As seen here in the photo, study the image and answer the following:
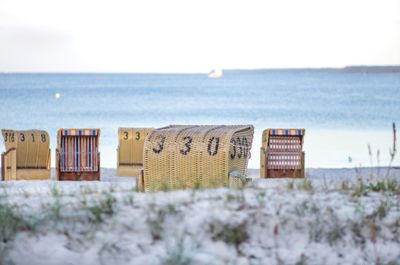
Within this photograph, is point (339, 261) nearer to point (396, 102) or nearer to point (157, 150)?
point (157, 150)

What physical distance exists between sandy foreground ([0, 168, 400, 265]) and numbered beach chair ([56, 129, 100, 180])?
290 inches

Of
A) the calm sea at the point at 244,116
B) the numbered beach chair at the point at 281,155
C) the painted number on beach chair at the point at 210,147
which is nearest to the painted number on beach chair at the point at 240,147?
the painted number on beach chair at the point at 210,147

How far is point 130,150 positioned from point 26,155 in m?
1.57

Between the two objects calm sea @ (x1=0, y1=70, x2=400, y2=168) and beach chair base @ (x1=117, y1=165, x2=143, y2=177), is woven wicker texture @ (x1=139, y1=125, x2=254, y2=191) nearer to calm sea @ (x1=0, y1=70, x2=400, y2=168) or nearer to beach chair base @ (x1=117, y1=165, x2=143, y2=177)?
beach chair base @ (x1=117, y1=165, x2=143, y2=177)

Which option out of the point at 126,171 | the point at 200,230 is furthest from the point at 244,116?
the point at 200,230

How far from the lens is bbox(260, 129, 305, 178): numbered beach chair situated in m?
13.5

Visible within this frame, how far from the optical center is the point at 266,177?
13.6 m

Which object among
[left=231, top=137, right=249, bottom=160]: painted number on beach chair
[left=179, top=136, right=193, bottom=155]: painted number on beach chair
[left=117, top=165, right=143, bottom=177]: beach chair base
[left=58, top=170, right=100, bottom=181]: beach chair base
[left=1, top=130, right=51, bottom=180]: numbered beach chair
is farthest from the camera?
[left=117, top=165, right=143, bottom=177]: beach chair base

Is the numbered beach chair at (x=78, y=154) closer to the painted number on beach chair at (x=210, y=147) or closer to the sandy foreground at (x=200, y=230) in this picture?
the painted number on beach chair at (x=210, y=147)

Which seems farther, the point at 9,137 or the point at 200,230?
the point at 9,137

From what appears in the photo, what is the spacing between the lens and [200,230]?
211 inches

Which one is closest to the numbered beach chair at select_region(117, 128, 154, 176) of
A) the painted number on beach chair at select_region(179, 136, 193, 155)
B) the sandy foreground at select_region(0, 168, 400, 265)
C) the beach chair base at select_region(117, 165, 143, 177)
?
the beach chair base at select_region(117, 165, 143, 177)

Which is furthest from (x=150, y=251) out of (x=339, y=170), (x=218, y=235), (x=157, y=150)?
(x=339, y=170)

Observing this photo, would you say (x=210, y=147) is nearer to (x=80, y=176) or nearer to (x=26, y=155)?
(x=80, y=176)
